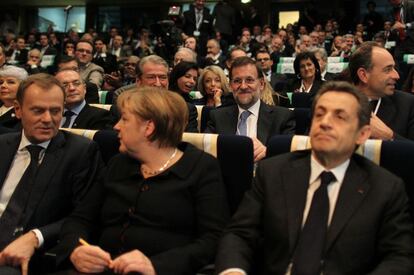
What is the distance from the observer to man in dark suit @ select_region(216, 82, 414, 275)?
1.57 metres

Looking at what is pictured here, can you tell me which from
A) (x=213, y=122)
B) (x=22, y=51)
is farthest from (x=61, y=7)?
(x=213, y=122)

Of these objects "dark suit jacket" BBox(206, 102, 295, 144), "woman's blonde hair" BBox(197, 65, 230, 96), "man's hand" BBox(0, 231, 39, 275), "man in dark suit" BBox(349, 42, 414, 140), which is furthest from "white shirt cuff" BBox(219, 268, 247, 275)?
"woman's blonde hair" BBox(197, 65, 230, 96)

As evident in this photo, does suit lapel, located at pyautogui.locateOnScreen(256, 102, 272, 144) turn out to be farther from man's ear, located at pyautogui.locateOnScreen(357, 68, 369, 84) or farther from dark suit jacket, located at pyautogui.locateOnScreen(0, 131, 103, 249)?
dark suit jacket, located at pyautogui.locateOnScreen(0, 131, 103, 249)

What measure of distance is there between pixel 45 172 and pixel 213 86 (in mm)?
2485

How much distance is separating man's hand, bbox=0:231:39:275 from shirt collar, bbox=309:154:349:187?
1004mm

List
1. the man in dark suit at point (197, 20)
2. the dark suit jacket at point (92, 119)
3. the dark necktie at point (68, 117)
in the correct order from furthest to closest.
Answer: the man in dark suit at point (197, 20)
the dark necktie at point (68, 117)
the dark suit jacket at point (92, 119)

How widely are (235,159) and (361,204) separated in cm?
56

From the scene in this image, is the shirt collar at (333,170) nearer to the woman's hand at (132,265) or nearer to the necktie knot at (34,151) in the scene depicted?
the woman's hand at (132,265)

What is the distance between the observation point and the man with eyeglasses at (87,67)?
6.02 m

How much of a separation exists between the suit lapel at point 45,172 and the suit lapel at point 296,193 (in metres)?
0.94

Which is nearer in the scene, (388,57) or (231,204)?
(231,204)

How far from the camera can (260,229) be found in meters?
1.74

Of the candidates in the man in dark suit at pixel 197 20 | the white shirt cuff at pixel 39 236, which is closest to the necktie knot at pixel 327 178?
the white shirt cuff at pixel 39 236

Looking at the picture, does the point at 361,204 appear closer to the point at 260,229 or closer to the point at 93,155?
the point at 260,229
